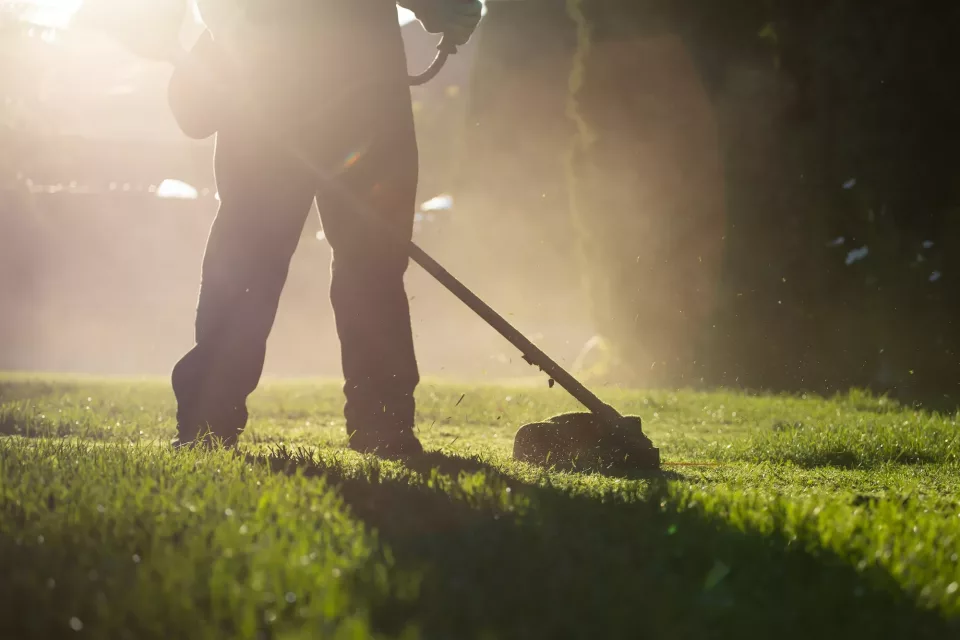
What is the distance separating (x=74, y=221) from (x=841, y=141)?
62.5ft

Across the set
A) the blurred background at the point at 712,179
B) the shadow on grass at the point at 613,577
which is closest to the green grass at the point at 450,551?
the shadow on grass at the point at 613,577

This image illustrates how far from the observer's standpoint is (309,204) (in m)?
4.18

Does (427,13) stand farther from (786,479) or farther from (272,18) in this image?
(786,479)

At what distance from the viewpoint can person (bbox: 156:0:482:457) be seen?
160 inches

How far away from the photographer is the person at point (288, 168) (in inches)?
160

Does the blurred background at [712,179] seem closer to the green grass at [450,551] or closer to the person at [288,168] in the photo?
the person at [288,168]

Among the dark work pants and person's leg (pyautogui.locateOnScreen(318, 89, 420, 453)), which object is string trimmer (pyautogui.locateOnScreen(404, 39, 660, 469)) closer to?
person's leg (pyautogui.locateOnScreen(318, 89, 420, 453))

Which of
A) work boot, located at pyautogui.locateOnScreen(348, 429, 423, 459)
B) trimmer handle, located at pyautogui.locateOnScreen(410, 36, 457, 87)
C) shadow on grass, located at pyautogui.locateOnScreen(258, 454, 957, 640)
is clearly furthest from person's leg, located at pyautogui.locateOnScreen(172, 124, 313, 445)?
shadow on grass, located at pyautogui.locateOnScreen(258, 454, 957, 640)

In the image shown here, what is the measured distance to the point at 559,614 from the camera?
1.85 metres

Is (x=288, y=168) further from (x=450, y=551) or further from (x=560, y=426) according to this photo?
(x=450, y=551)

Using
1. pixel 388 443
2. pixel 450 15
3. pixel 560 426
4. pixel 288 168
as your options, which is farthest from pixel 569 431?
pixel 450 15

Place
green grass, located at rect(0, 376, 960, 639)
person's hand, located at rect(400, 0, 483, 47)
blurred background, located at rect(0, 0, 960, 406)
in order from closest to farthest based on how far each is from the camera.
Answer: green grass, located at rect(0, 376, 960, 639)
person's hand, located at rect(400, 0, 483, 47)
blurred background, located at rect(0, 0, 960, 406)

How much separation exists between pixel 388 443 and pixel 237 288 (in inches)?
36.2

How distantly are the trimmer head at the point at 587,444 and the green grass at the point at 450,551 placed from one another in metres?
0.23
